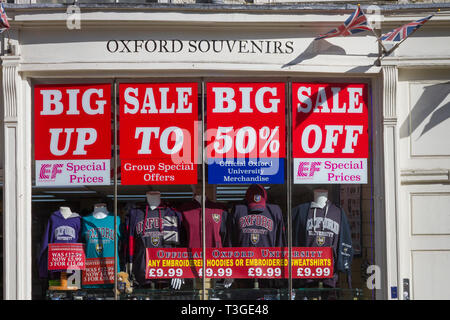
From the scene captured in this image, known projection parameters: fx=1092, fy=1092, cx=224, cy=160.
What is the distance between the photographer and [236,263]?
49.3 feet

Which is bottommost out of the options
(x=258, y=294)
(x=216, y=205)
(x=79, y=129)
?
(x=258, y=294)

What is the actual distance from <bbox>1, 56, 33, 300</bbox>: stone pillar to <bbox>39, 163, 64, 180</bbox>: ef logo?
0.18 m

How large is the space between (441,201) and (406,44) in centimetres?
223

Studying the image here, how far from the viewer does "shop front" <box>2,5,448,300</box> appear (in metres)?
15.0

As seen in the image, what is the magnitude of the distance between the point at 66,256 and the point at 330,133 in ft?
13.3

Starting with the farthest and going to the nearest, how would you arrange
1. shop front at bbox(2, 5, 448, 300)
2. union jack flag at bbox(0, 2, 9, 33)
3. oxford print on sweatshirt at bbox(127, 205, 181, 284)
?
oxford print on sweatshirt at bbox(127, 205, 181, 284), shop front at bbox(2, 5, 448, 300), union jack flag at bbox(0, 2, 9, 33)

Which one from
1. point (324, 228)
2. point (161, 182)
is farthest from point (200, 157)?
point (324, 228)

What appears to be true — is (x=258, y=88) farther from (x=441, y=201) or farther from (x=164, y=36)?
(x=441, y=201)

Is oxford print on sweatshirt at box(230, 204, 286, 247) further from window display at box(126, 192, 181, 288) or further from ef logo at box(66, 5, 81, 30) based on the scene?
ef logo at box(66, 5, 81, 30)

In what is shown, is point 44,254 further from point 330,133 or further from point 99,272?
point 330,133

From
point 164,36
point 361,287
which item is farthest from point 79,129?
point 361,287

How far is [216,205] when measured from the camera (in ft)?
49.8

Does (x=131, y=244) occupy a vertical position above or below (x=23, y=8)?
below

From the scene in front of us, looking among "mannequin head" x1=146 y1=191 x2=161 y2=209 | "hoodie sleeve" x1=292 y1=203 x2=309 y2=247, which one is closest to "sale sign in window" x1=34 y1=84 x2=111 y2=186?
"mannequin head" x1=146 y1=191 x2=161 y2=209
